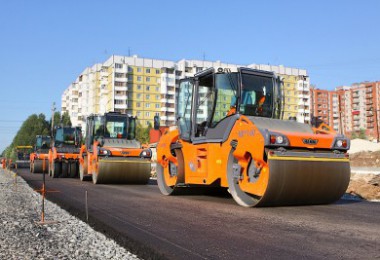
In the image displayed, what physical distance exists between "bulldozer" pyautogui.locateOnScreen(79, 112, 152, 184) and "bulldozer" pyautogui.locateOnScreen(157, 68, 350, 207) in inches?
195

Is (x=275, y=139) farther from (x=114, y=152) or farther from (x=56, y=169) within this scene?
(x=56, y=169)

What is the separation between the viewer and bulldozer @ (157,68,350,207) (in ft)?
23.6

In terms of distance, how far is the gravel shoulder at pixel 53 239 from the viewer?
4.45m

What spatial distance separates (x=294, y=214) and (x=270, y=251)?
2.55 meters

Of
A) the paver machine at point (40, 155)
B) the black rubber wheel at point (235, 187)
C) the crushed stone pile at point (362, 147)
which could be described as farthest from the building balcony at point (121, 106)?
the black rubber wheel at point (235, 187)

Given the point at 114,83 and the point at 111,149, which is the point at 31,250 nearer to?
the point at 111,149

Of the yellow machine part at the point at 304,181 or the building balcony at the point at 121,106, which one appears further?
the building balcony at the point at 121,106

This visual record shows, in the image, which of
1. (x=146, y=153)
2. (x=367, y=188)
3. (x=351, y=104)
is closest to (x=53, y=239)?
(x=367, y=188)

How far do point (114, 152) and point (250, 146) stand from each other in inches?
332

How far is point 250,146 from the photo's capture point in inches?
294

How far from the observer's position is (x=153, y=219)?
6.54 meters

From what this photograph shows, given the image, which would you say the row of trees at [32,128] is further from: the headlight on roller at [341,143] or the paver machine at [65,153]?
the headlight on roller at [341,143]

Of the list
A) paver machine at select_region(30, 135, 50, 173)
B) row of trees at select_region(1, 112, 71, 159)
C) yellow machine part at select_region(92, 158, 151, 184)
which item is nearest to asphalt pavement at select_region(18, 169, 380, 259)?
yellow machine part at select_region(92, 158, 151, 184)

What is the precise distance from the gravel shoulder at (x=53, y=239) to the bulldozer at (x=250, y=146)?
2895mm
